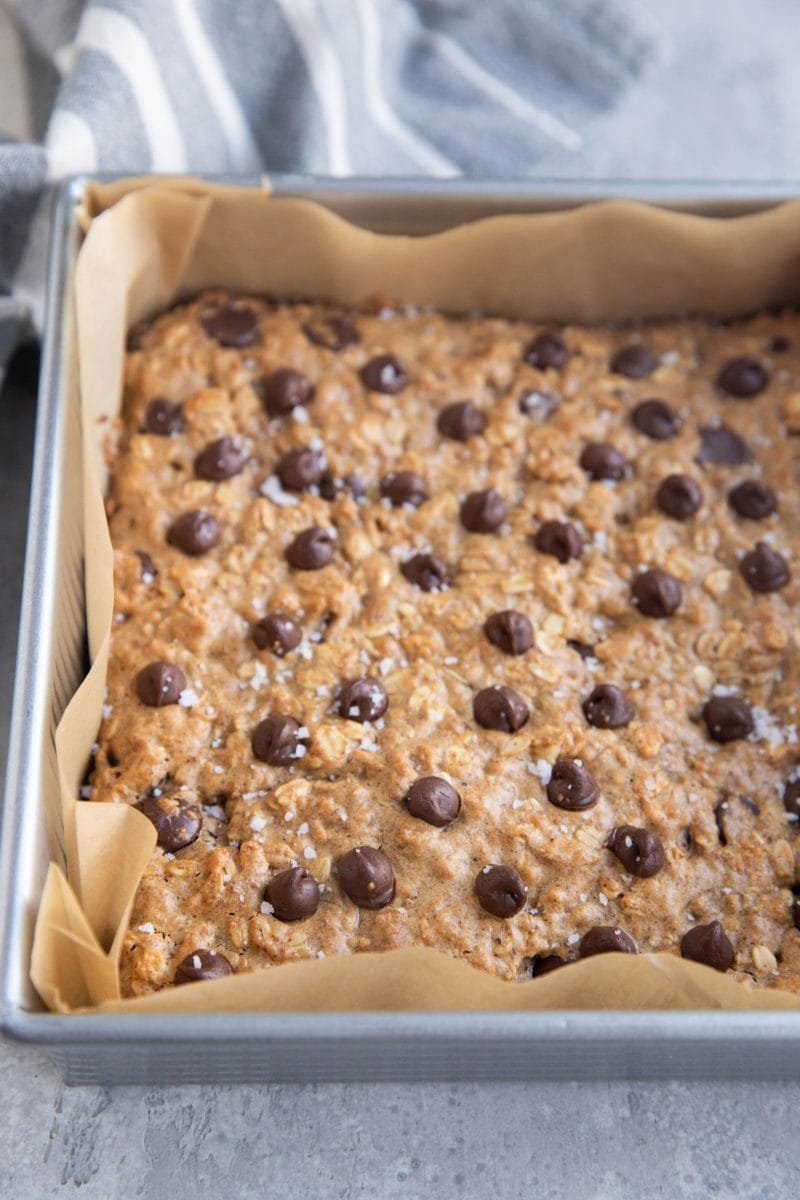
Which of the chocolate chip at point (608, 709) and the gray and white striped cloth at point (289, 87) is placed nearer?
the chocolate chip at point (608, 709)

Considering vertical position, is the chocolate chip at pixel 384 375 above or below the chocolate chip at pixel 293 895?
above

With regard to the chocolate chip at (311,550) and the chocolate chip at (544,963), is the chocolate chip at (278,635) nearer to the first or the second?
the chocolate chip at (311,550)

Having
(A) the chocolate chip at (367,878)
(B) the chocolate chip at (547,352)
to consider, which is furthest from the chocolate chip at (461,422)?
(A) the chocolate chip at (367,878)

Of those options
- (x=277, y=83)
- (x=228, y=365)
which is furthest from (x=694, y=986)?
(x=277, y=83)

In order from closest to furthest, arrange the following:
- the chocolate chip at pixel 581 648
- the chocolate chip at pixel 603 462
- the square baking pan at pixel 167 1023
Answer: the square baking pan at pixel 167 1023, the chocolate chip at pixel 581 648, the chocolate chip at pixel 603 462

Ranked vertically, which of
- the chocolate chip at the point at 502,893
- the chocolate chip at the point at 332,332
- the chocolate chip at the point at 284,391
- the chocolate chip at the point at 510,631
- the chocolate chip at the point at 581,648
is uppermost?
the chocolate chip at the point at 332,332

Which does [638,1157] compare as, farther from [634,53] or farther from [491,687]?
[634,53]

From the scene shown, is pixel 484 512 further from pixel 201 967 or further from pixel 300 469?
pixel 201 967
